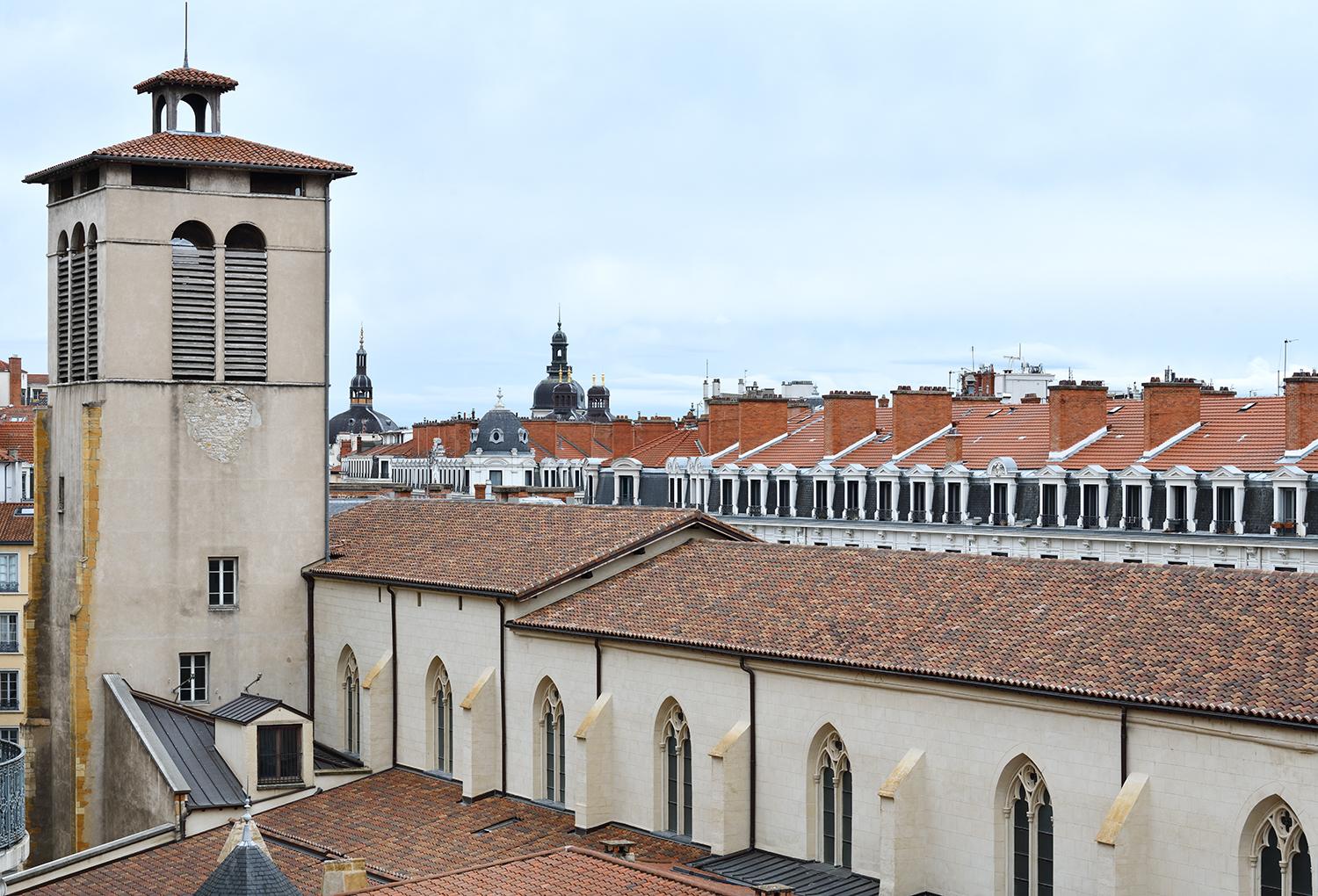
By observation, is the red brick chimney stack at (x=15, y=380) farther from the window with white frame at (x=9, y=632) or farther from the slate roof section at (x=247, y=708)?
the slate roof section at (x=247, y=708)

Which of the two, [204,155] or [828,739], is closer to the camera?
[828,739]

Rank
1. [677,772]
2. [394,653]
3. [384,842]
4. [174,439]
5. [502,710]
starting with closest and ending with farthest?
[677,772] < [384,842] < [502,710] < [394,653] < [174,439]

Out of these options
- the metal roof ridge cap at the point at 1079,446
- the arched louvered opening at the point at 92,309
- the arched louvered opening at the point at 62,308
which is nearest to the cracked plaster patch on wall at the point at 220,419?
the arched louvered opening at the point at 92,309

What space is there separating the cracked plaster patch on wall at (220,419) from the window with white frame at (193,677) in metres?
4.95

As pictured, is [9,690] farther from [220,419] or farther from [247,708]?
[247,708]

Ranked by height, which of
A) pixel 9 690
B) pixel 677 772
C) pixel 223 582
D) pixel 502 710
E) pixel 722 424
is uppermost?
pixel 722 424

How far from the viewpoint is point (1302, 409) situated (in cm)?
5647

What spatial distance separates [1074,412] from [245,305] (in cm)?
3262

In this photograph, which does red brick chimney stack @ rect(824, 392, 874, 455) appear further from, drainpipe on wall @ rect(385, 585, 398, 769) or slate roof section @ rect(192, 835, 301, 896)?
slate roof section @ rect(192, 835, 301, 896)

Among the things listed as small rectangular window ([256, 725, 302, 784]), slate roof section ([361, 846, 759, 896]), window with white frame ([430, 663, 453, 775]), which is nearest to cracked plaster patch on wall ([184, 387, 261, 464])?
small rectangular window ([256, 725, 302, 784])

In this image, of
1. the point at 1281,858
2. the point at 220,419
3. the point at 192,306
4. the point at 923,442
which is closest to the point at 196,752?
the point at 220,419

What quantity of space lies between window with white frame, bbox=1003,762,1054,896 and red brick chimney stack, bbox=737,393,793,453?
54.2 metres

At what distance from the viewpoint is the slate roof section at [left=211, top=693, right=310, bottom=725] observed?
40.1 m

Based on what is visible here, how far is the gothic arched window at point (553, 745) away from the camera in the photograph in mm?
36969
